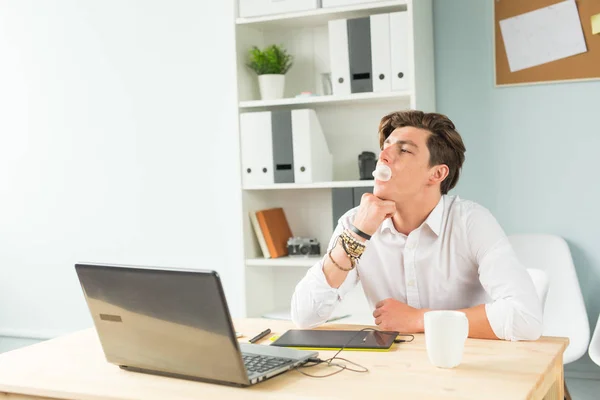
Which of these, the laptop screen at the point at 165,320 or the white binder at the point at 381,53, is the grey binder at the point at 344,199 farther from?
the laptop screen at the point at 165,320

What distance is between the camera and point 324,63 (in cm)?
349

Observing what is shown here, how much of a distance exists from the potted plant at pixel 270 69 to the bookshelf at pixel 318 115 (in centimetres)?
5

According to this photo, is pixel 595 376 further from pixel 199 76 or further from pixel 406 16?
pixel 199 76

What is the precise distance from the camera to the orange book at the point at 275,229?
11.1 feet

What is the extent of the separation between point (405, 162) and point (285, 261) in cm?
136

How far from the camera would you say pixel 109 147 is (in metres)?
4.17

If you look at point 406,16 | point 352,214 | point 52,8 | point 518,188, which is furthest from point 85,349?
point 52,8

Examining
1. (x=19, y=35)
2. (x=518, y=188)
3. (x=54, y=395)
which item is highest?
(x=19, y=35)

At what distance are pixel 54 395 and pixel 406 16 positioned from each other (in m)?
2.11

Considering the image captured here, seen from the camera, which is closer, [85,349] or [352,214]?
[85,349]

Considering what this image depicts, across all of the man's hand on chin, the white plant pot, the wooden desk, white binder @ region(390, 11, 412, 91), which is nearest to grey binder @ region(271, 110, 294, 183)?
the white plant pot

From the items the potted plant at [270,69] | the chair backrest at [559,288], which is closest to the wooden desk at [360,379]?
the chair backrest at [559,288]

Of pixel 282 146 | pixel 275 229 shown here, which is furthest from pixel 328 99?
pixel 275 229

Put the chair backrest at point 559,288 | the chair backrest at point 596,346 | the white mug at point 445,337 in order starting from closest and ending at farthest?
the white mug at point 445,337 < the chair backrest at point 596,346 < the chair backrest at point 559,288
